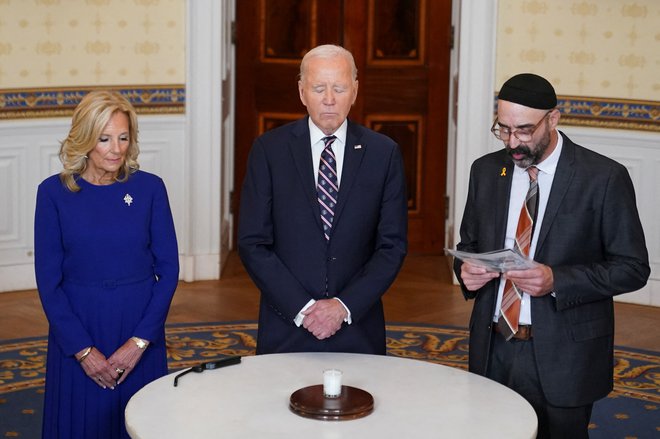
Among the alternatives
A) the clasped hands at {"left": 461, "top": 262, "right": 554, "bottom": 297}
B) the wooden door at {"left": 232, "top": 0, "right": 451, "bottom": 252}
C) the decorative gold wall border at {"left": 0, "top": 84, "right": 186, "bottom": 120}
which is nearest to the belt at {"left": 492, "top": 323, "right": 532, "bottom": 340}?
the clasped hands at {"left": 461, "top": 262, "right": 554, "bottom": 297}

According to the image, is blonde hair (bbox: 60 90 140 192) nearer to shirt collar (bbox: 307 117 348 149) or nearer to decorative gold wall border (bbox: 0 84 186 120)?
shirt collar (bbox: 307 117 348 149)

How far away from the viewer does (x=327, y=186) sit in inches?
139

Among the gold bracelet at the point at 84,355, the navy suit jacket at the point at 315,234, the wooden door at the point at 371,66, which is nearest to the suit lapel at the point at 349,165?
the navy suit jacket at the point at 315,234

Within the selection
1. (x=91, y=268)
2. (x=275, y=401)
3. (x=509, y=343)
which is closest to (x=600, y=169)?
(x=509, y=343)

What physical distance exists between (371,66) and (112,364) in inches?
195

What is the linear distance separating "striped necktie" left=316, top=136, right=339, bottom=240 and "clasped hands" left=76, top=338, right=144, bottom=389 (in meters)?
0.70

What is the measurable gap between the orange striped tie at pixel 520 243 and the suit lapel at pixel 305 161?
63 cm

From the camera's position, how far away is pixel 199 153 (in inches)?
288

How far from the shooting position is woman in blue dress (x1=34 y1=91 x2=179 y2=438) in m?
3.43

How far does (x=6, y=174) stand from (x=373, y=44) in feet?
8.95

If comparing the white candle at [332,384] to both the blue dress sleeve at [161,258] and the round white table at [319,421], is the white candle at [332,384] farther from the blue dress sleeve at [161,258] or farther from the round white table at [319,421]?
the blue dress sleeve at [161,258]

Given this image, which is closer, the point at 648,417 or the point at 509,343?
the point at 509,343

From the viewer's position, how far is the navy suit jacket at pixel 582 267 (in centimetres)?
312

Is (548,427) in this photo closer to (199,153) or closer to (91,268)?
(91,268)
